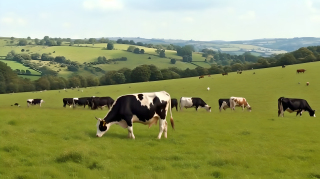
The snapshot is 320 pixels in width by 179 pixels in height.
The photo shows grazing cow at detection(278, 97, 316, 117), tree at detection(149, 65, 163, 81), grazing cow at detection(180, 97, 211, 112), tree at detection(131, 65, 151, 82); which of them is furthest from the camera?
tree at detection(149, 65, 163, 81)

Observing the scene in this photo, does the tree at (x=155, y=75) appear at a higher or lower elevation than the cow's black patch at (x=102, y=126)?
lower

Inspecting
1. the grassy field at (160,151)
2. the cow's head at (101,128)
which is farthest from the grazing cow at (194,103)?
the cow's head at (101,128)

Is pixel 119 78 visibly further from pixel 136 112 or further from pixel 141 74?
pixel 136 112

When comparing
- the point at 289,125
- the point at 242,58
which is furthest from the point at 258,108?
the point at 242,58

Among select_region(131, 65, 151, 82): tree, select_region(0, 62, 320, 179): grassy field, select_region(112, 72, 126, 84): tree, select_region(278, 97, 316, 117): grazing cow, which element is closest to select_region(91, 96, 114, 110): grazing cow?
select_region(0, 62, 320, 179): grassy field

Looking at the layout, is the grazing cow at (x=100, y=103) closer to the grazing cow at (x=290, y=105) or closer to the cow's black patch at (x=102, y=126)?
the grazing cow at (x=290, y=105)

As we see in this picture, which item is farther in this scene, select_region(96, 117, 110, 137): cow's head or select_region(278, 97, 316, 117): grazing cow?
select_region(278, 97, 316, 117): grazing cow

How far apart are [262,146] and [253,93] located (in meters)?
38.1

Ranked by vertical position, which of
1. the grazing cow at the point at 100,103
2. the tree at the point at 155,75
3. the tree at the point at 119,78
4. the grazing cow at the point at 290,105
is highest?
the grazing cow at the point at 290,105

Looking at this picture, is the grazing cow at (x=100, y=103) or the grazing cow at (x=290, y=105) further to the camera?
the grazing cow at (x=100, y=103)

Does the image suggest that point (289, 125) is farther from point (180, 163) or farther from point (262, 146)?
point (180, 163)

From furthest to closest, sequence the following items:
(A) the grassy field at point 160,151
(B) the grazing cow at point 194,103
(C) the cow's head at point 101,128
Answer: (B) the grazing cow at point 194,103
(C) the cow's head at point 101,128
(A) the grassy field at point 160,151

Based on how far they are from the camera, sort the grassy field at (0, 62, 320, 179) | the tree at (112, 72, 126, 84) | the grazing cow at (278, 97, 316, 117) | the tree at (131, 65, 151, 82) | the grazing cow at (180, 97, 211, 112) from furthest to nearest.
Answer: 1. the tree at (112, 72, 126, 84)
2. the tree at (131, 65, 151, 82)
3. the grazing cow at (180, 97, 211, 112)
4. the grazing cow at (278, 97, 316, 117)
5. the grassy field at (0, 62, 320, 179)

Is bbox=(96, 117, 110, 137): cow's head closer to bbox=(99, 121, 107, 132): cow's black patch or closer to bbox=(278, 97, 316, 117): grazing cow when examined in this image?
bbox=(99, 121, 107, 132): cow's black patch
